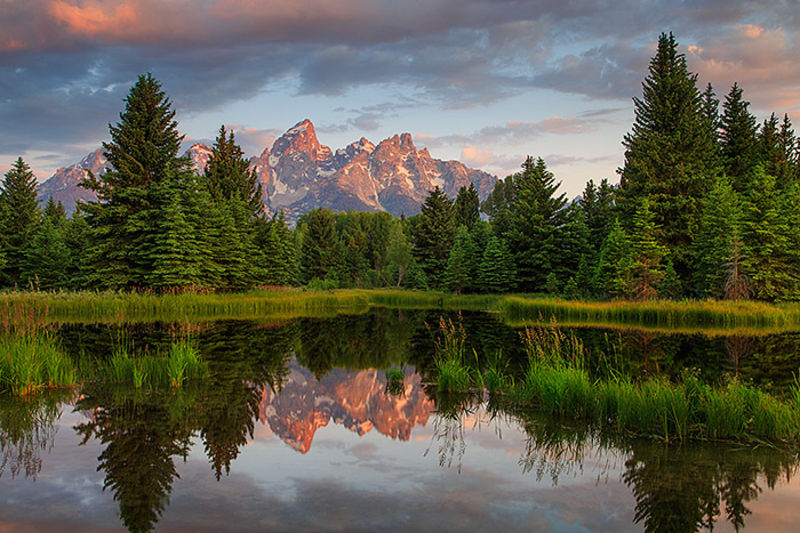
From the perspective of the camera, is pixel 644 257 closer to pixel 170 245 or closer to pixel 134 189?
pixel 170 245

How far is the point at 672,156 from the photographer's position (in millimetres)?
38094

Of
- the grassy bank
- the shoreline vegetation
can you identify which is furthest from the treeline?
the grassy bank

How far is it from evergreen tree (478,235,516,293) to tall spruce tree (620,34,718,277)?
1270cm

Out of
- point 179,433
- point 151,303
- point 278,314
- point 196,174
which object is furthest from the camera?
point 196,174

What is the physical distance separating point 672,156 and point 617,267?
426 inches

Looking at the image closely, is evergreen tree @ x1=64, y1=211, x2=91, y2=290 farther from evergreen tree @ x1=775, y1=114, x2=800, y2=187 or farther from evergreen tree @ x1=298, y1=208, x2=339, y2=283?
evergreen tree @ x1=775, y1=114, x2=800, y2=187

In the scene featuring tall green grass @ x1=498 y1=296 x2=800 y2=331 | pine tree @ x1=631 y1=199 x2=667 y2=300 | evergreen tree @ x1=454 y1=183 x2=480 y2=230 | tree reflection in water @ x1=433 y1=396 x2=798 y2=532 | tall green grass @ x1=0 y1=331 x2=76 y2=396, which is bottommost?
tall green grass @ x1=498 y1=296 x2=800 y2=331

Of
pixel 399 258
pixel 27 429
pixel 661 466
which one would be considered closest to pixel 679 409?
pixel 661 466

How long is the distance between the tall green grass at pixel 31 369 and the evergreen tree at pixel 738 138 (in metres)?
49.3

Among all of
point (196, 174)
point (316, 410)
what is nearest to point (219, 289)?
point (196, 174)

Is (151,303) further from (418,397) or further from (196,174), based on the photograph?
(418,397)

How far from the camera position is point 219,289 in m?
41.2

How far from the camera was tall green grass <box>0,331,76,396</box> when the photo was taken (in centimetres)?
994

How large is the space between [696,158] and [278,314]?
32381mm
